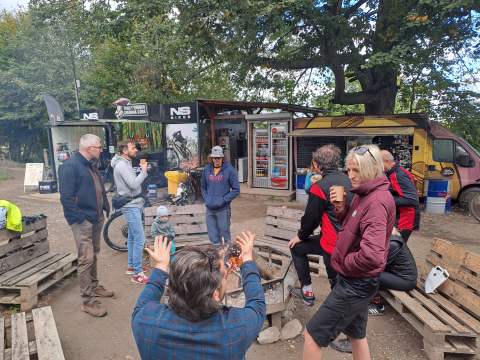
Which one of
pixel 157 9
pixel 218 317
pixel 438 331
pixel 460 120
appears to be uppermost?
pixel 157 9

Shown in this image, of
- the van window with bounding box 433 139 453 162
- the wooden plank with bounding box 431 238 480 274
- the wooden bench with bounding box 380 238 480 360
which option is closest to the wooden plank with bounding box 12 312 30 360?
the wooden bench with bounding box 380 238 480 360

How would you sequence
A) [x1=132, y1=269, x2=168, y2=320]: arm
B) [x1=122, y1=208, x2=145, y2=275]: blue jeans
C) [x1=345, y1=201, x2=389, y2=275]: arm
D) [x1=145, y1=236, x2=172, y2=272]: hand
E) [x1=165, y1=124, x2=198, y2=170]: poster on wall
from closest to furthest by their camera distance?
1. [x1=132, y1=269, x2=168, y2=320]: arm
2. [x1=145, y1=236, x2=172, y2=272]: hand
3. [x1=345, y1=201, x2=389, y2=275]: arm
4. [x1=122, y1=208, x2=145, y2=275]: blue jeans
5. [x1=165, y1=124, x2=198, y2=170]: poster on wall

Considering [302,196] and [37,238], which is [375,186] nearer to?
[37,238]

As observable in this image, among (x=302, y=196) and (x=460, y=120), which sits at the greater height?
(x=460, y=120)

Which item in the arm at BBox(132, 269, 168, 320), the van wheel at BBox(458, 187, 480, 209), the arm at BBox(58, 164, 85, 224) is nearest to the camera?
the arm at BBox(132, 269, 168, 320)

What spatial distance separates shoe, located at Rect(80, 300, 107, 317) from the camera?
382 cm

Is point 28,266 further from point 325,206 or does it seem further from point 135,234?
point 325,206

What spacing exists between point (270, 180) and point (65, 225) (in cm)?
684

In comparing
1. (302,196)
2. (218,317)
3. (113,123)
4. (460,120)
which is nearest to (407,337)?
(218,317)

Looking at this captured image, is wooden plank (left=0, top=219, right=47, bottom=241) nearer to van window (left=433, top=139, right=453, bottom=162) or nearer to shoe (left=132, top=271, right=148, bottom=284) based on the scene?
shoe (left=132, top=271, right=148, bottom=284)

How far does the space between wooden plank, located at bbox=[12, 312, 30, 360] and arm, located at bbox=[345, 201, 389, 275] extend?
273 cm

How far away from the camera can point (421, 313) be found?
3168mm

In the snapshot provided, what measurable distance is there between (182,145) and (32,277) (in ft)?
29.2

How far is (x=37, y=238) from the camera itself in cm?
464
